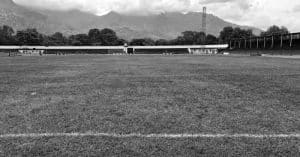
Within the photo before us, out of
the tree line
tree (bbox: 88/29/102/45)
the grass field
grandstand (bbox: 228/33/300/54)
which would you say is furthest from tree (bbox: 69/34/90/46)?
the grass field

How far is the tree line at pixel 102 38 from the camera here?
138m

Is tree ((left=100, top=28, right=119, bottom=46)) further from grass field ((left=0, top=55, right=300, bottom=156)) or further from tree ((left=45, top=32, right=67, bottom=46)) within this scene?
grass field ((left=0, top=55, right=300, bottom=156))

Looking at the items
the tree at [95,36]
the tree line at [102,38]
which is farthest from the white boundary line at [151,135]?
the tree at [95,36]

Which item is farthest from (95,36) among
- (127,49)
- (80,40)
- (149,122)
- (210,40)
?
(149,122)

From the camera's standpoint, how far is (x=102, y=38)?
170 m

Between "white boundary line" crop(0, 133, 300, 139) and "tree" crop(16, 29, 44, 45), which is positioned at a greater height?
"tree" crop(16, 29, 44, 45)

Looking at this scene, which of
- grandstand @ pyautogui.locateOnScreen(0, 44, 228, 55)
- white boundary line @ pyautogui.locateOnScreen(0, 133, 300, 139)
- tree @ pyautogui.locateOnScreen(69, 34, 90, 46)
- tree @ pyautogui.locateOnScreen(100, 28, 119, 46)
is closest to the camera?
white boundary line @ pyautogui.locateOnScreen(0, 133, 300, 139)

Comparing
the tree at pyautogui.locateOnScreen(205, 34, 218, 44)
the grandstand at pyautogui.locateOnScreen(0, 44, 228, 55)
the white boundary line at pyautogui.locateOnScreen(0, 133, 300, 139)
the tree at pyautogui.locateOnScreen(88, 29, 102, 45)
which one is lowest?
A: the white boundary line at pyautogui.locateOnScreen(0, 133, 300, 139)

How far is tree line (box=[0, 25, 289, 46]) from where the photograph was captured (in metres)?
138

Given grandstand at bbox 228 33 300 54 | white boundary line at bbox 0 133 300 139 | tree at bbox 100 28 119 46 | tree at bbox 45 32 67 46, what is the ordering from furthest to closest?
tree at bbox 100 28 119 46 < tree at bbox 45 32 67 46 < grandstand at bbox 228 33 300 54 < white boundary line at bbox 0 133 300 139

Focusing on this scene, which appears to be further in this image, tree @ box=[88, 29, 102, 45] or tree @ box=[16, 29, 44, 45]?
tree @ box=[88, 29, 102, 45]

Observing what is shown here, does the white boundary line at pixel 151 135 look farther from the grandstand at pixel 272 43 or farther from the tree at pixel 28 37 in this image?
the tree at pixel 28 37

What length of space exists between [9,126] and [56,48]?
120 m

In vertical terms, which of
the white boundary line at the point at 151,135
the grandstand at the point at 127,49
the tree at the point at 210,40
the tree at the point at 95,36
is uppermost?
the tree at the point at 95,36
